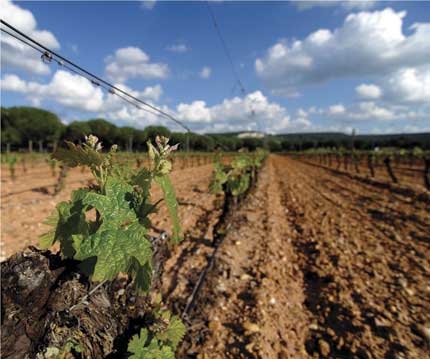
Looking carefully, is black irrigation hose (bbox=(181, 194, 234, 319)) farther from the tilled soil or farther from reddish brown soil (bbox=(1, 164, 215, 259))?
reddish brown soil (bbox=(1, 164, 215, 259))

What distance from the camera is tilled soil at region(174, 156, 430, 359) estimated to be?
9.64 feet

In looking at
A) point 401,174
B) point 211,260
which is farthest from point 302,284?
point 401,174

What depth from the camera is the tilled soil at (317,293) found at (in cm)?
294

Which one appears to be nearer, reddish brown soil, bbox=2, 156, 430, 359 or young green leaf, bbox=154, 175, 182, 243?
young green leaf, bbox=154, 175, 182, 243

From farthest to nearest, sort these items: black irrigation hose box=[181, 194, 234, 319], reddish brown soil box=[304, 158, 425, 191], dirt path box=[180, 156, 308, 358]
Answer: reddish brown soil box=[304, 158, 425, 191]
black irrigation hose box=[181, 194, 234, 319]
dirt path box=[180, 156, 308, 358]

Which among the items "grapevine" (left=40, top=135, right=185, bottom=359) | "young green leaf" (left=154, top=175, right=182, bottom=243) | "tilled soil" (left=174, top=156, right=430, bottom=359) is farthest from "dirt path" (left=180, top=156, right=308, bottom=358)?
"young green leaf" (left=154, top=175, right=182, bottom=243)

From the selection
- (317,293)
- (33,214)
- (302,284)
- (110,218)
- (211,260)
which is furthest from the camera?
(33,214)

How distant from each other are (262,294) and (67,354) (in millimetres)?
2664

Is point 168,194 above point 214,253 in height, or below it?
above

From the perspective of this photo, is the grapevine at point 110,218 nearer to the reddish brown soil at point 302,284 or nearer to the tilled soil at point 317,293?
the tilled soil at point 317,293

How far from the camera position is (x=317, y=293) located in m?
3.98

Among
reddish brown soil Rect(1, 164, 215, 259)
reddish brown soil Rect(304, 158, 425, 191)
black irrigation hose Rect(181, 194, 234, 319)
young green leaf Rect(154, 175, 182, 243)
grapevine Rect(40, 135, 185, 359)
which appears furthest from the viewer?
reddish brown soil Rect(304, 158, 425, 191)

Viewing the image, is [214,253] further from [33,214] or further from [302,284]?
[33,214]

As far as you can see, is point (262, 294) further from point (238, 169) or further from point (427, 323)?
point (238, 169)
